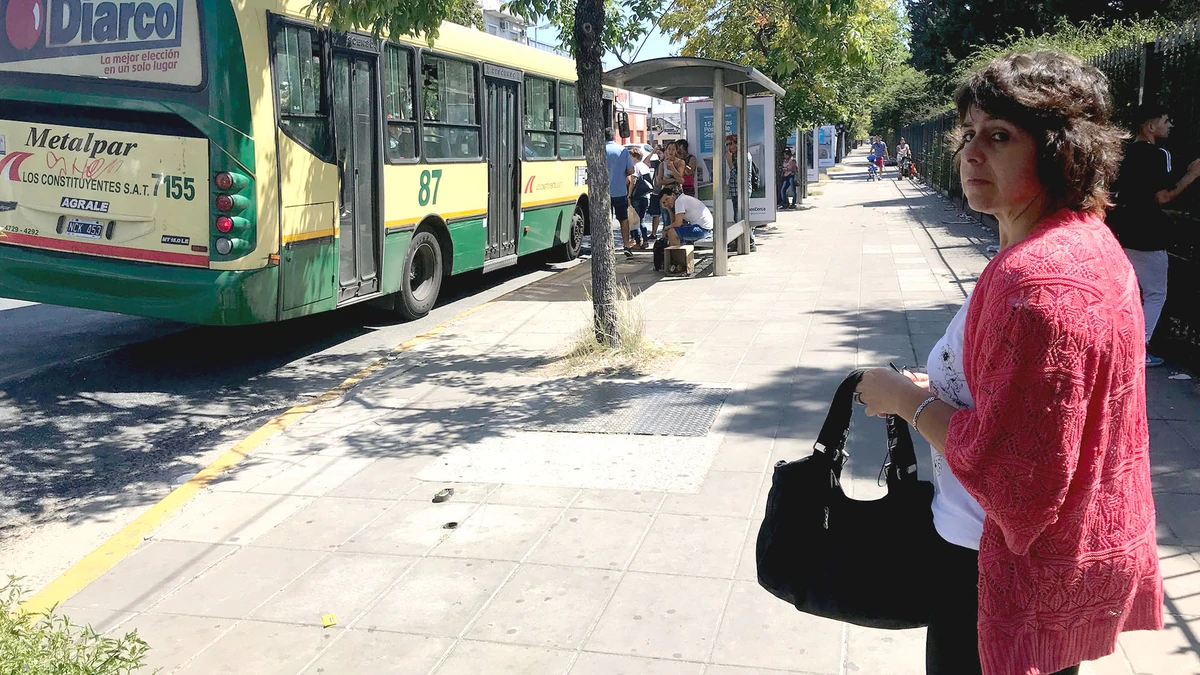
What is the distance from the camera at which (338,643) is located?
13.7ft

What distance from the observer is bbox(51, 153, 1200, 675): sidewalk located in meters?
4.05

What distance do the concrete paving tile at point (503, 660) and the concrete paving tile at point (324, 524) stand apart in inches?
52.6

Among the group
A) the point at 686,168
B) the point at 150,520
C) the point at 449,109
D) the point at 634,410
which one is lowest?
the point at 150,520

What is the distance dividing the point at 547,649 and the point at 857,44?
7.97m

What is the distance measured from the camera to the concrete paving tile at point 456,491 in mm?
5754

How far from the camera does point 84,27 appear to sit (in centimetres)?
839

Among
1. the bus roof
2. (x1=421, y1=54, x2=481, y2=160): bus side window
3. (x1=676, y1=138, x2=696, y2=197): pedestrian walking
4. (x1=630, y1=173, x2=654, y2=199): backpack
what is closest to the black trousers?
the bus roof

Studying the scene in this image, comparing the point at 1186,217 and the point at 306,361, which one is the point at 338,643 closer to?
the point at 306,361

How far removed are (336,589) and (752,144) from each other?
1548cm

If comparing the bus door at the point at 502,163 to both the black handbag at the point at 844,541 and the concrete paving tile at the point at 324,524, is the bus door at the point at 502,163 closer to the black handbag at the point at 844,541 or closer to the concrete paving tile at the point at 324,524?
the concrete paving tile at the point at 324,524

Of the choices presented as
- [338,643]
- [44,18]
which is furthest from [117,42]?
[338,643]

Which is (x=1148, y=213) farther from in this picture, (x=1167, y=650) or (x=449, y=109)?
(x=449, y=109)

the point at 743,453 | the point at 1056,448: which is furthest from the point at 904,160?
the point at 1056,448

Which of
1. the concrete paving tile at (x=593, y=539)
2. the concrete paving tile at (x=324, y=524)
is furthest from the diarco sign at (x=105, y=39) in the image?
the concrete paving tile at (x=593, y=539)
